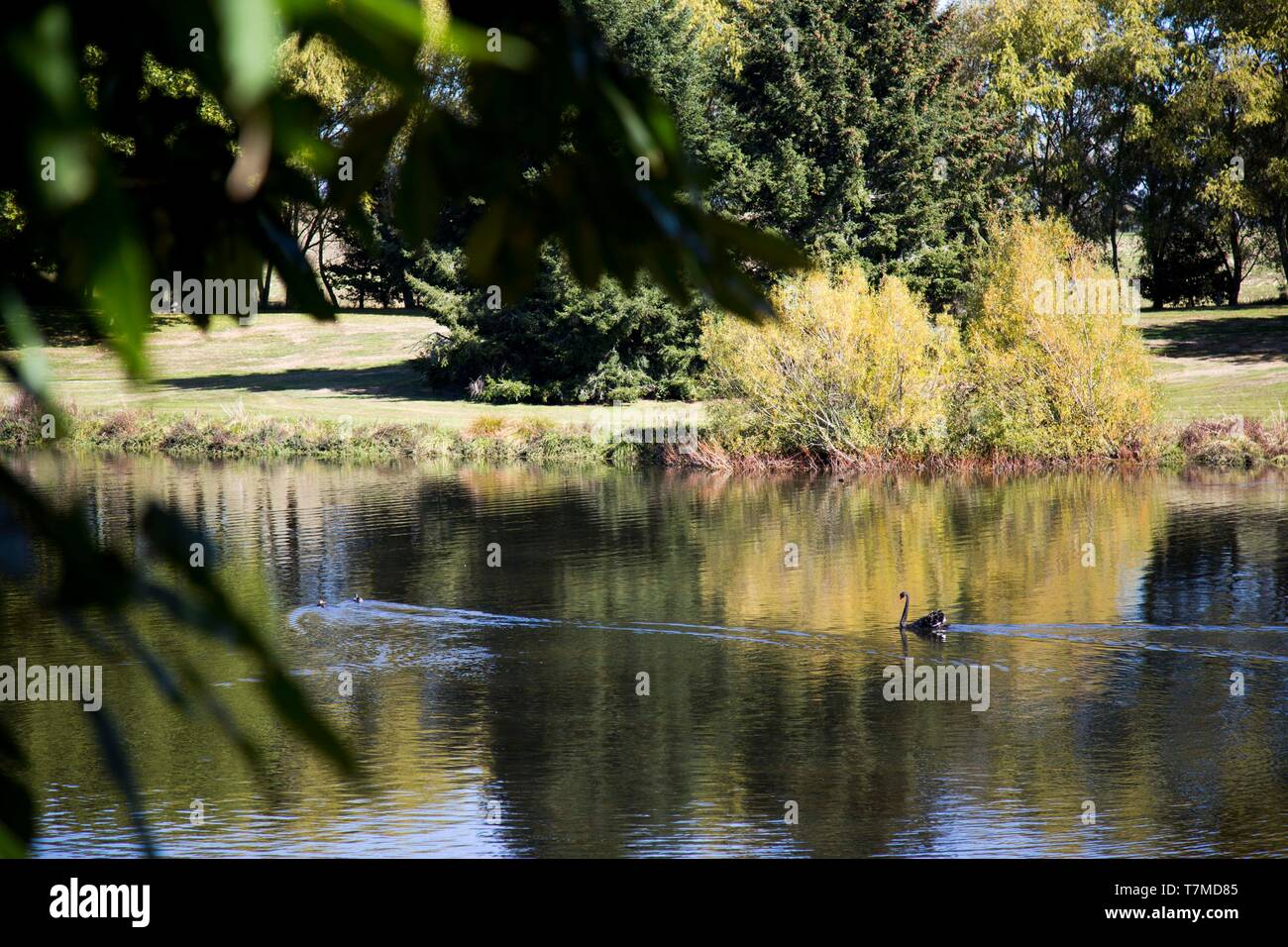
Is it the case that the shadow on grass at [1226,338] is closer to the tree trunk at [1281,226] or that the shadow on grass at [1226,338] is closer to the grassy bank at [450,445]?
the tree trunk at [1281,226]

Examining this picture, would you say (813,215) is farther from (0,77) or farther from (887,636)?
(0,77)

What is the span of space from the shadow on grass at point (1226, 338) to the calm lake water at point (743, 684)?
56.1 feet

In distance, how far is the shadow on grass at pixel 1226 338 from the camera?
4575 centimetres

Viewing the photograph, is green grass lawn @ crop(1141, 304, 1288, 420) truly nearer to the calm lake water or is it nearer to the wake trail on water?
the calm lake water

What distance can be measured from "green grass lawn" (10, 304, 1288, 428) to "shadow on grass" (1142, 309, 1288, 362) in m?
0.04

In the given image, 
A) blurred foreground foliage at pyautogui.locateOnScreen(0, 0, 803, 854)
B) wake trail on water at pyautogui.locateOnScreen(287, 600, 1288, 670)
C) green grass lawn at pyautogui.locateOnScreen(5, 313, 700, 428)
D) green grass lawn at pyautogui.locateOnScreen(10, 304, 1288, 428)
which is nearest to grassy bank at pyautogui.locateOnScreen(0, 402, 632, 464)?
green grass lawn at pyautogui.locateOnScreen(5, 313, 700, 428)

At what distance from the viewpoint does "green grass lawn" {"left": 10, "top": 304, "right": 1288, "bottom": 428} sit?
4025 cm

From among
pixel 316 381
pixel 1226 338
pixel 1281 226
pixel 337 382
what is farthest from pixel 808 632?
pixel 1281 226

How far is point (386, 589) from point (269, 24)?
2206cm

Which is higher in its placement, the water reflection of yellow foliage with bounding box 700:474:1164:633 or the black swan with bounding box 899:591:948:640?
the water reflection of yellow foliage with bounding box 700:474:1164:633

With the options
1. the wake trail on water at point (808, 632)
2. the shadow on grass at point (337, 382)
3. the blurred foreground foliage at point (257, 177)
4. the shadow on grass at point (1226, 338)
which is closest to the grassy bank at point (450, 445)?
the shadow on grass at point (337, 382)

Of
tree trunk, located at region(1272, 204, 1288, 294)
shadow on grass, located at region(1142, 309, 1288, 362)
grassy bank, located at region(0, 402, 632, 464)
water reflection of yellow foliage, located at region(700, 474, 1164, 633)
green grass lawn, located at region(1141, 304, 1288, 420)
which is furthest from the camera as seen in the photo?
tree trunk, located at region(1272, 204, 1288, 294)

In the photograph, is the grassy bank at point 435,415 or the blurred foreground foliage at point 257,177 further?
the grassy bank at point 435,415

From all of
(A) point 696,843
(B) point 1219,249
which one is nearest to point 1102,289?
(A) point 696,843
